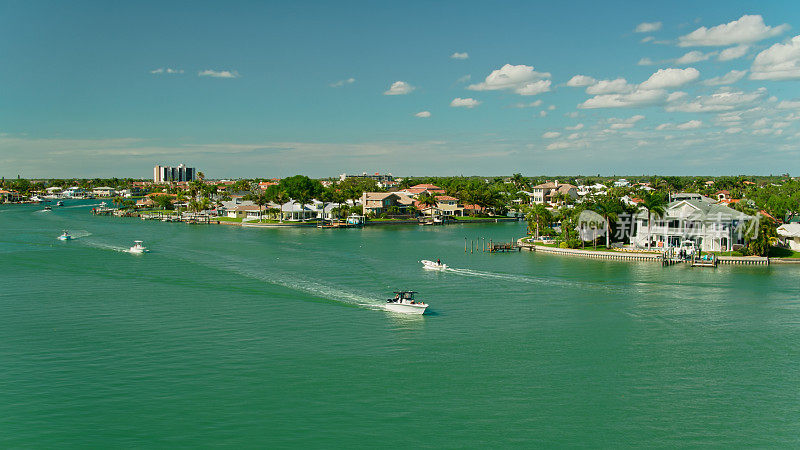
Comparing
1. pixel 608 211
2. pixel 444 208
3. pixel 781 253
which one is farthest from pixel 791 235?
pixel 444 208

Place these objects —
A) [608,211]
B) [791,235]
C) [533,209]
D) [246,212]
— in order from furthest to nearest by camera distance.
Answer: [246,212] → [533,209] → [608,211] → [791,235]

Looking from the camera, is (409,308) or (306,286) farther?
(306,286)

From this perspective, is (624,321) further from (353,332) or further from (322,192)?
(322,192)

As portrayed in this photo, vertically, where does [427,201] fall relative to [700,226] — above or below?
above

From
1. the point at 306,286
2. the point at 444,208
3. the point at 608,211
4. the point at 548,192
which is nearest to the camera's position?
the point at 306,286

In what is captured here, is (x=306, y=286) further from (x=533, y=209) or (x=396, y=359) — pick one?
(x=533, y=209)

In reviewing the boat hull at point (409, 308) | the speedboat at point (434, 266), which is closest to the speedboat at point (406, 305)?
the boat hull at point (409, 308)
